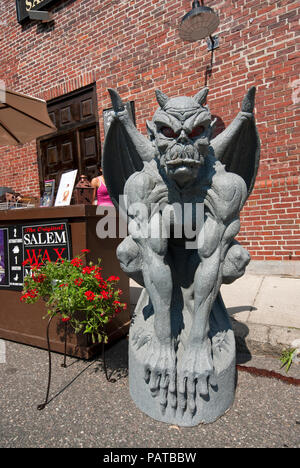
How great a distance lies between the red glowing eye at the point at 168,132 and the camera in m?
1.51

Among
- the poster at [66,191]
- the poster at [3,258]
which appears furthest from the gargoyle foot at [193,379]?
the poster at [66,191]

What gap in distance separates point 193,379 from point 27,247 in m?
1.74

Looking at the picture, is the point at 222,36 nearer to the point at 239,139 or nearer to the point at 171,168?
the point at 239,139

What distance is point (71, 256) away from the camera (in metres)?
2.29

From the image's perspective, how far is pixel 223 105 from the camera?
14.3 feet

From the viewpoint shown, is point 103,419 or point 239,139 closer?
point 103,419

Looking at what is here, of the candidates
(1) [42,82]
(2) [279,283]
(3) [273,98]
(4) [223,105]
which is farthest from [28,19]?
(2) [279,283]

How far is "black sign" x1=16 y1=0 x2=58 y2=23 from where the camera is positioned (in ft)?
19.3

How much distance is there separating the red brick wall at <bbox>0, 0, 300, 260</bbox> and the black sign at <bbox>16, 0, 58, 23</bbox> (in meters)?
0.25

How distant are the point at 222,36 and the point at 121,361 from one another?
179 inches

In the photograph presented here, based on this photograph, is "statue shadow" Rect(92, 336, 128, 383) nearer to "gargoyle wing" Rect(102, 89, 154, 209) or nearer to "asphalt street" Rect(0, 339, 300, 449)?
"asphalt street" Rect(0, 339, 300, 449)

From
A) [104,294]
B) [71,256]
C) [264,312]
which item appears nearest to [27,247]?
[71,256]
